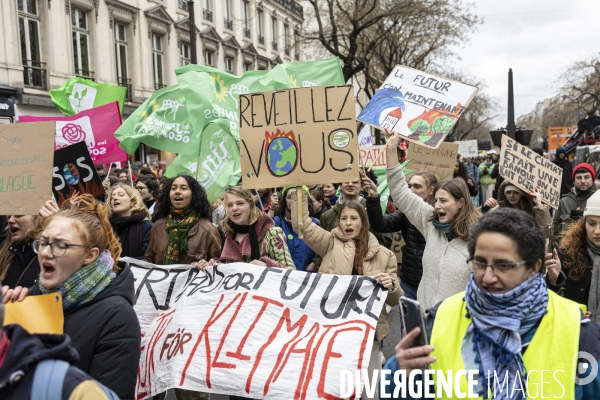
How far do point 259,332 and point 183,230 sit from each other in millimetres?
1322

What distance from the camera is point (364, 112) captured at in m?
5.42

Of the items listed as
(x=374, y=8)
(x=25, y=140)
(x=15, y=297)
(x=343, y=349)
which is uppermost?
(x=374, y=8)

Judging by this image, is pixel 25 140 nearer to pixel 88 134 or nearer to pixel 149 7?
pixel 88 134

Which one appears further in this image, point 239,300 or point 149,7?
point 149,7

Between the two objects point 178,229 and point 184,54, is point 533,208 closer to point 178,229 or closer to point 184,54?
point 178,229

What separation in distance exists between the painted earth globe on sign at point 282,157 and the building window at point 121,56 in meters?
19.3

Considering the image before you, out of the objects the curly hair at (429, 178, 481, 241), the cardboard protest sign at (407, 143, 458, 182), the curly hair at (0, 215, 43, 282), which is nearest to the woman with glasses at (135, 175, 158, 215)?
the curly hair at (0, 215, 43, 282)

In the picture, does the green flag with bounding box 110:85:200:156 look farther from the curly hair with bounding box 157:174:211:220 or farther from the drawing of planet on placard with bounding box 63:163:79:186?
the curly hair with bounding box 157:174:211:220

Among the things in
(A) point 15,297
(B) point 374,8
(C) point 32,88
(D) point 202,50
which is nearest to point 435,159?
(A) point 15,297

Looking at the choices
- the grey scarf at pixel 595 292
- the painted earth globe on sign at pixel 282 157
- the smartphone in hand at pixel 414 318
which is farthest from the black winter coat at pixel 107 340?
the grey scarf at pixel 595 292

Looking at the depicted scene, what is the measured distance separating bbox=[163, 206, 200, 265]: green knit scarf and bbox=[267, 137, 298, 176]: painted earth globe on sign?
2.69ft

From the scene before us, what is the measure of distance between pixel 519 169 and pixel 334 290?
2438 millimetres

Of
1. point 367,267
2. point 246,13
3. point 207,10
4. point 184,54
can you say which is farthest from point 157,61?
point 367,267

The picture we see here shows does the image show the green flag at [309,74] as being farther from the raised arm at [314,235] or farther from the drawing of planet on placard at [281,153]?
the raised arm at [314,235]
